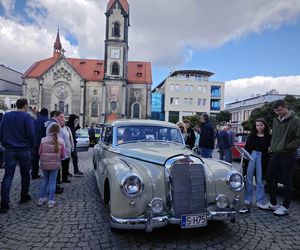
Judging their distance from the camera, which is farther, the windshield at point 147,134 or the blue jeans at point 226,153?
the blue jeans at point 226,153

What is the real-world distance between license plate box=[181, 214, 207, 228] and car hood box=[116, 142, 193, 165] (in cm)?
87

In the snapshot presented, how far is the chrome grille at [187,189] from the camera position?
13.7 feet

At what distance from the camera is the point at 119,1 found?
5400 cm

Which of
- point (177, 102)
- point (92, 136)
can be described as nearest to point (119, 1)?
point (177, 102)

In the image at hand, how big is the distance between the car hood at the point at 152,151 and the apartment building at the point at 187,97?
6395 cm

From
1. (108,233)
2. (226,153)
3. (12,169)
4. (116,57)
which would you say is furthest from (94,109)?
(108,233)

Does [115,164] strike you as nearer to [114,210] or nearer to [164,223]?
[114,210]

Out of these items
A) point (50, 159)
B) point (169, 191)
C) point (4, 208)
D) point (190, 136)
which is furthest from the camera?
point (190, 136)

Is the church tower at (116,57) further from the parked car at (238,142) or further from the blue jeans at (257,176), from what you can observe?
the blue jeans at (257,176)

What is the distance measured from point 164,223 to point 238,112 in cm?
7576

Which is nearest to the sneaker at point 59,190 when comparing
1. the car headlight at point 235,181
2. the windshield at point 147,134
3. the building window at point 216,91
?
the windshield at point 147,134

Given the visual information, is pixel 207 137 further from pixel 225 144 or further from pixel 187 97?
pixel 187 97

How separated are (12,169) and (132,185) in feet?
9.42

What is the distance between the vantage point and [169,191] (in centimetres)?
419
